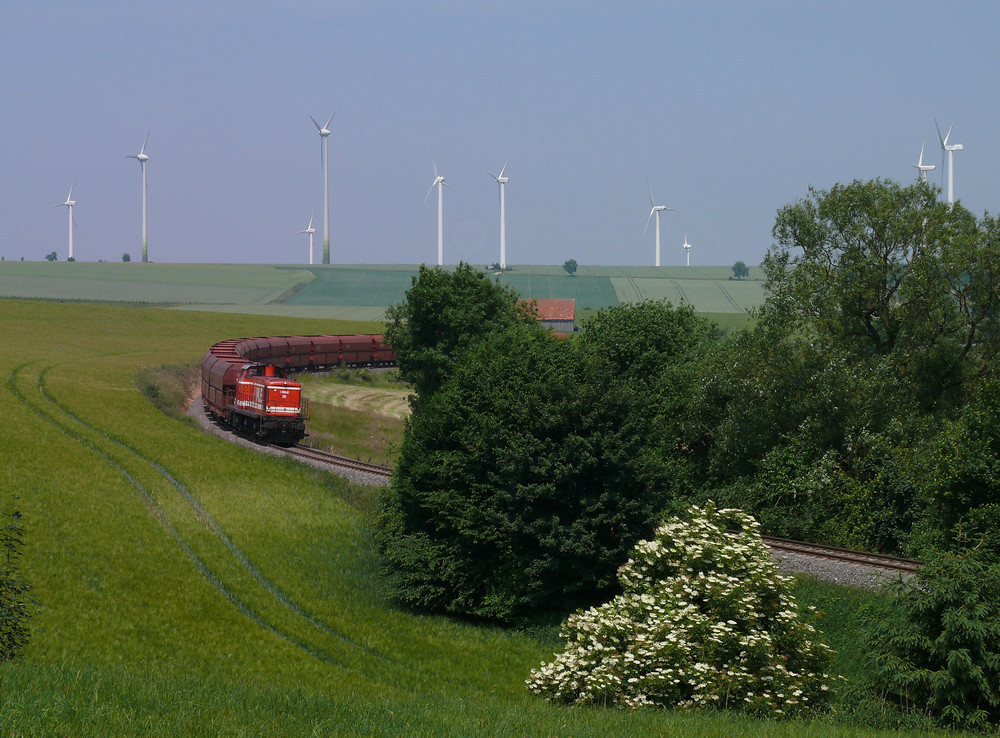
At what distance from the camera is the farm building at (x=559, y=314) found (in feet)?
589

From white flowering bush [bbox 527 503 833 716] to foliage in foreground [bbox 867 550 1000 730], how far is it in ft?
5.86

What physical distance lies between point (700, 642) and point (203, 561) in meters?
22.4

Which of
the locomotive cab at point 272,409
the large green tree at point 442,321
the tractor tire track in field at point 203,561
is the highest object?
the large green tree at point 442,321

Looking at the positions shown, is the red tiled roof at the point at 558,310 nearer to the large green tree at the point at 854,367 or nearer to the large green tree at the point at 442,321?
the large green tree at the point at 442,321

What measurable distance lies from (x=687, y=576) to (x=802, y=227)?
38.0m

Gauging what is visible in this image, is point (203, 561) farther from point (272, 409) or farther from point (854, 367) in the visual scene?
point (854, 367)

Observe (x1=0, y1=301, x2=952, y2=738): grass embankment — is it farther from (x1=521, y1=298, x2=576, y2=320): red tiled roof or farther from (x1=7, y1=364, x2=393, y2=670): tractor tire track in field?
(x1=521, y1=298, x2=576, y2=320): red tiled roof

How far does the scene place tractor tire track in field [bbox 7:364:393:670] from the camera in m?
34.3

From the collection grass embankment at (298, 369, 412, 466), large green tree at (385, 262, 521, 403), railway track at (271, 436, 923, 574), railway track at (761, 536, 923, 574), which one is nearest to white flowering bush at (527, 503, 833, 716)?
railway track at (271, 436, 923, 574)

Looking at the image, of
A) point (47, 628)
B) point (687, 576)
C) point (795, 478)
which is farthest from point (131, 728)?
point (795, 478)

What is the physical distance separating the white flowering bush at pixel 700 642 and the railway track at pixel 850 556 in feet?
37.1

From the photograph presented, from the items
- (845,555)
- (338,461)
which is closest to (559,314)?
(338,461)

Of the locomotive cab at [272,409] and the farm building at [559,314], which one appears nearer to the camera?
the locomotive cab at [272,409]

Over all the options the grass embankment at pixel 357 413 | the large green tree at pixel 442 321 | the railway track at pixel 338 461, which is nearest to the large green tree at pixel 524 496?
the railway track at pixel 338 461
